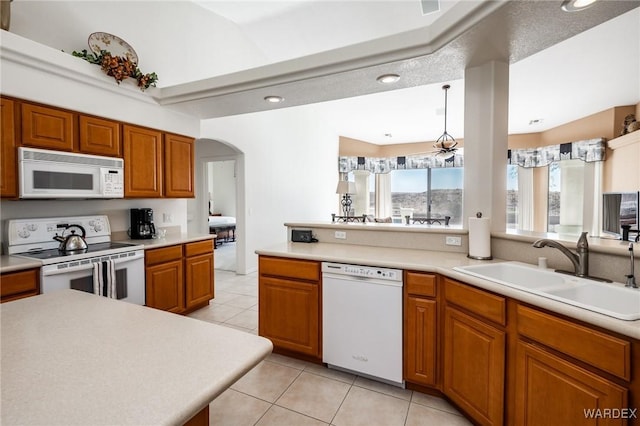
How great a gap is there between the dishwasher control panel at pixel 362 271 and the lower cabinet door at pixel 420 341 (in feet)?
0.60

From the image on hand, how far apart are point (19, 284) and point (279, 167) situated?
14.3 feet

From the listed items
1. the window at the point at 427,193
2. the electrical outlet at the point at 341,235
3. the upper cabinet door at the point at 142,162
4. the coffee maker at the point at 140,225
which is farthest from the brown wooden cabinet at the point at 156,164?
the window at the point at 427,193

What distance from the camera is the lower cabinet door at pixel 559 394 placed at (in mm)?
1072

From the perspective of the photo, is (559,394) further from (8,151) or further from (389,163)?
(389,163)

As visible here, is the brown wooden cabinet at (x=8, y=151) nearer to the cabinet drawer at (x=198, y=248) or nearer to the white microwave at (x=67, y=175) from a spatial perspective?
the white microwave at (x=67, y=175)

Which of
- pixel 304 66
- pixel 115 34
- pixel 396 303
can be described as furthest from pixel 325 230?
pixel 115 34

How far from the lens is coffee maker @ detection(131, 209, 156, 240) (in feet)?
10.7

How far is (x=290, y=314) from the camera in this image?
93.1 inches

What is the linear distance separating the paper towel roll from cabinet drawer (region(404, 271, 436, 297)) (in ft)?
1.60

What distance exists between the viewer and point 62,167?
93.7 inches

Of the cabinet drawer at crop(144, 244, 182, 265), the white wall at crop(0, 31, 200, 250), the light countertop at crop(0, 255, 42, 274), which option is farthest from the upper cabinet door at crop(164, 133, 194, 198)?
the light countertop at crop(0, 255, 42, 274)

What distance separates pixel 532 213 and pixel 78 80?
8487mm

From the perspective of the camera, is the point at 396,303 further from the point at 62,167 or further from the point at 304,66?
the point at 62,167

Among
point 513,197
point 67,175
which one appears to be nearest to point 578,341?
point 67,175
